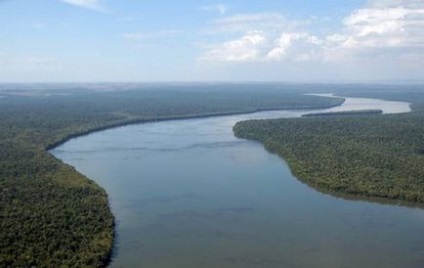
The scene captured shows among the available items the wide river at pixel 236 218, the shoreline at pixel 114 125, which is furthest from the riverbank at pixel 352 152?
the shoreline at pixel 114 125

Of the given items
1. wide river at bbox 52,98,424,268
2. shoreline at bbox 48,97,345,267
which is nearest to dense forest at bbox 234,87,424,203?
wide river at bbox 52,98,424,268

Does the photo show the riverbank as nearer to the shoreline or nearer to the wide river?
the wide river

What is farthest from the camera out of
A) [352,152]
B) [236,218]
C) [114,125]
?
[114,125]

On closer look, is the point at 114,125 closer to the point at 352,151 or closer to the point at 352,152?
the point at 352,151

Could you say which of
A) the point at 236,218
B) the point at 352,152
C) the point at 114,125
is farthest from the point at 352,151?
the point at 114,125

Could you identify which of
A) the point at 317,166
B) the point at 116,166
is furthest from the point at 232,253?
the point at 116,166
